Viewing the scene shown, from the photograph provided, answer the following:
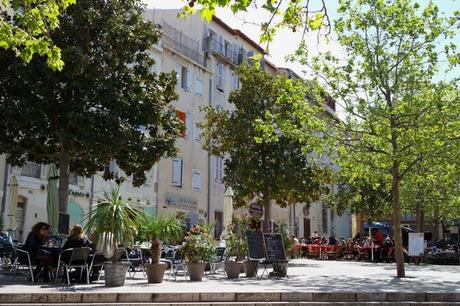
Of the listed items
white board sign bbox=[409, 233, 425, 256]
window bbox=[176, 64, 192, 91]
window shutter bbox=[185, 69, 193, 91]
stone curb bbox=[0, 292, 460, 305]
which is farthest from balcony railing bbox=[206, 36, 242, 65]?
stone curb bbox=[0, 292, 460, 305]

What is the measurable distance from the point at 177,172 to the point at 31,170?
11199 mm

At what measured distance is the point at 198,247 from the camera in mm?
13383

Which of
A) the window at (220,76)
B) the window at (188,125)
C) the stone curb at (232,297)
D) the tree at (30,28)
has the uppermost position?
the window at (220,76)

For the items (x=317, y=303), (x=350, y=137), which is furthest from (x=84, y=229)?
(x=350, y=137)

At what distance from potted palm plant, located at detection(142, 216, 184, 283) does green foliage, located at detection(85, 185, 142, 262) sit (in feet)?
3.15

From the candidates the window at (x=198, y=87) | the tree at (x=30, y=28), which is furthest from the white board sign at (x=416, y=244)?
the tree at (x=30, y=28)

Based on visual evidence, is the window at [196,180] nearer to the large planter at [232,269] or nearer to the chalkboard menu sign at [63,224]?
the chalkboard menu sign at [63,224]

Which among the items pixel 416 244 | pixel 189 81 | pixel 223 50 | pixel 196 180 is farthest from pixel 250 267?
pixel 223 50

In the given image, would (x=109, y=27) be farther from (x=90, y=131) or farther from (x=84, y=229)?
(x=84, y=229)

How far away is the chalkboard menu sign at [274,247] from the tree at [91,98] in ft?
14.1

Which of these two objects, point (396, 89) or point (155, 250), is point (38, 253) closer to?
point (155, 250)

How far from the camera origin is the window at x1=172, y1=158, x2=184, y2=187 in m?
34.0

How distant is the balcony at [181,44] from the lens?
34844mm

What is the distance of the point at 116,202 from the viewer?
37.9 ft
